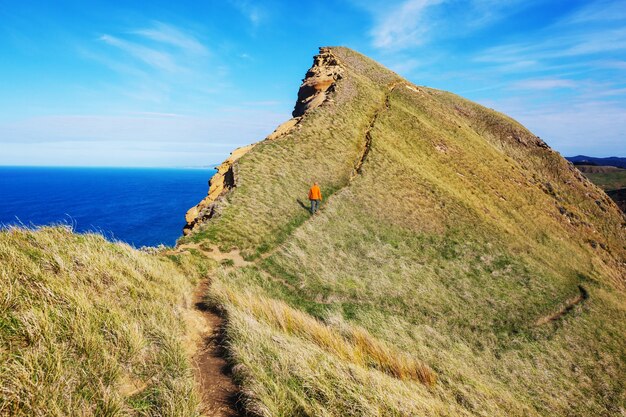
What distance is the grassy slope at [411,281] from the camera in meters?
7.30

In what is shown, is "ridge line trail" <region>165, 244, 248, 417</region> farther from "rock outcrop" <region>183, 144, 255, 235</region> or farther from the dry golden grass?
"rock outcrop" <region>183, 144, 255, 235</region>

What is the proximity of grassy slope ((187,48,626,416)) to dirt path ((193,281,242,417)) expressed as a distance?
1.43 feet

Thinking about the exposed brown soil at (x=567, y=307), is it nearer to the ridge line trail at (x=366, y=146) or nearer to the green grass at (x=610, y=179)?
the ridge line trail at (x=366, y=146)

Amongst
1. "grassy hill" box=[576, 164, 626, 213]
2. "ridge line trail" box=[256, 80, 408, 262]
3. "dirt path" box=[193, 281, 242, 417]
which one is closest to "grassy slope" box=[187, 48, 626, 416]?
"ridge line trail" box=[256, 80, 408, 262]

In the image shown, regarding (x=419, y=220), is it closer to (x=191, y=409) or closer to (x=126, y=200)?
(x=191, y=409)

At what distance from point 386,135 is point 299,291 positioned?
1191 inches

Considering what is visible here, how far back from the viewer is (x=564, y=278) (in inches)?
1139

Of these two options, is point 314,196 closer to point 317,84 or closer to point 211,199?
point 211,199

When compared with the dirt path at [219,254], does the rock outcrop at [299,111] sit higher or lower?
higher

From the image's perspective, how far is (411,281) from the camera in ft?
72.7

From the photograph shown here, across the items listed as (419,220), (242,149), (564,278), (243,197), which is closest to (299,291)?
(243,197)

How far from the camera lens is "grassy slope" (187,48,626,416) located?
730cm

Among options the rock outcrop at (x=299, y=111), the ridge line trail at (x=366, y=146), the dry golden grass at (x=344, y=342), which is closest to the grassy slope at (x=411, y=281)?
the dry golden grass at (x=344, y=342)

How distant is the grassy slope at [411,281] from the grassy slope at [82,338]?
1.60 m
